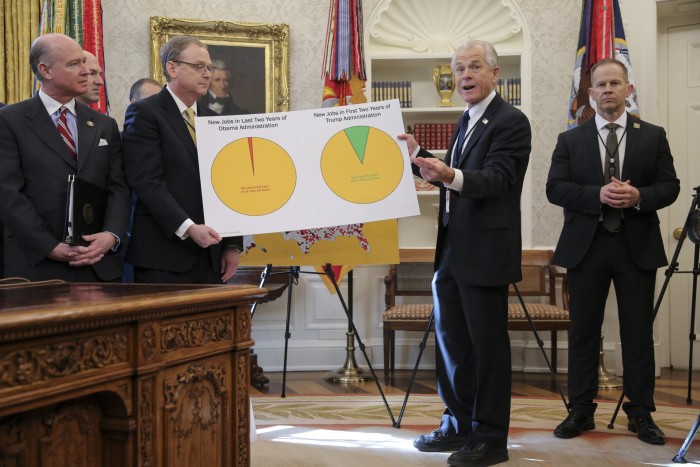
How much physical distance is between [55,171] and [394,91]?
3.42m

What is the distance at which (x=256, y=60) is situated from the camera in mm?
5512

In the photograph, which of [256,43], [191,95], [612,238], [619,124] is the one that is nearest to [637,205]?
[612,238]

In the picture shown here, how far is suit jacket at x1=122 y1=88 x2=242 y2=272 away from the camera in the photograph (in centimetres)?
268

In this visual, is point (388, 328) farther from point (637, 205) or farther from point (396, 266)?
point (637, 205)

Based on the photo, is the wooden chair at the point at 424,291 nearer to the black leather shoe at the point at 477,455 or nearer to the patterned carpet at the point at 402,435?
the patterned carpet at the point at 402,435

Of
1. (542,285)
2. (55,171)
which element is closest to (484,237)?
(55,171)

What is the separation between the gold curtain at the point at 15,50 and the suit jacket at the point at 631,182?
3.33 metres

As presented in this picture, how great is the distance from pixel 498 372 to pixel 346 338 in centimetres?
268

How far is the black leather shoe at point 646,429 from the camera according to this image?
10.6ft

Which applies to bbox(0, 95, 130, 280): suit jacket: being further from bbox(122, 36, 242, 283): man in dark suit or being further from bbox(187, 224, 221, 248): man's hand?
bbox(187, 224, 221, 248): man's hand


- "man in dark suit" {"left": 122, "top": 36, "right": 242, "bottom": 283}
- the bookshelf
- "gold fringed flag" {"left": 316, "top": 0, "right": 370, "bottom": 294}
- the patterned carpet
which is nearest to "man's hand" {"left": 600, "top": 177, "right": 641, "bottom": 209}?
the patterned carpet

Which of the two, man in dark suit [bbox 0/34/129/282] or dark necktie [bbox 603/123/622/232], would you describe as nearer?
man in dark suit [bbox 0/34/129/282]

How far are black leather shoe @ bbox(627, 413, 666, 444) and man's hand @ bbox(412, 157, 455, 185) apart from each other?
Result: 149 cm

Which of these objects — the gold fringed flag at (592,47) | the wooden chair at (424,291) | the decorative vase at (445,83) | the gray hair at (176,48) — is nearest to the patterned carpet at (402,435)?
the wooden chair at (424,291)
